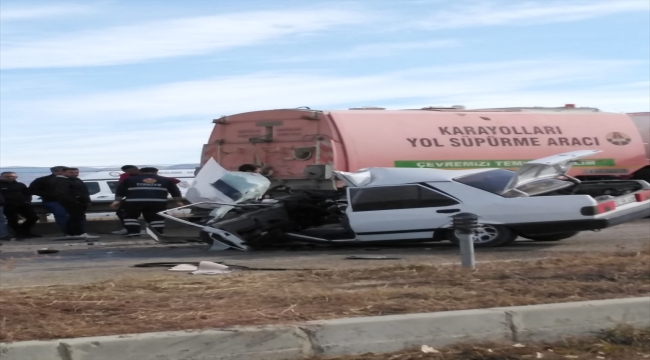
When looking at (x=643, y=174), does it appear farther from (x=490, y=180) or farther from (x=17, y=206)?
(x=17, y=206)

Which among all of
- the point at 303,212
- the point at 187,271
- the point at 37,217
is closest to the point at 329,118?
the point at 303,212

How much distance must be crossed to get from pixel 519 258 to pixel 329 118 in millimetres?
7480

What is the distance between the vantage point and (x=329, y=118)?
1886 centimetres

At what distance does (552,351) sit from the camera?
268 inches

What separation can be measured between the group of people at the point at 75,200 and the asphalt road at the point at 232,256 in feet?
3.99

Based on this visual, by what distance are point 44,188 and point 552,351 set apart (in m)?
14.5

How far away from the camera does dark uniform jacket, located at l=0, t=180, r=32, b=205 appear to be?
19.2 meters

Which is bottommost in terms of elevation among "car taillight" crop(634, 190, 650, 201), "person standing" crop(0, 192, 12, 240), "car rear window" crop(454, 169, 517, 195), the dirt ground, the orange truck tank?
"person standing" crop(0, 192, 12, 240)

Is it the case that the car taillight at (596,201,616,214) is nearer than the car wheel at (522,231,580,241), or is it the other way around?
the car taillight at (596,201,616,214)

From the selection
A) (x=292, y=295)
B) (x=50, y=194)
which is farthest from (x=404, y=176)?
(x=50, y=194)

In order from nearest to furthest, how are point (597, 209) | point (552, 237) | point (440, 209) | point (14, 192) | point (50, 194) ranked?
point (597, 209)
point (440, 209)
point (552, 237)
point (50, 194)
point (14, 192)

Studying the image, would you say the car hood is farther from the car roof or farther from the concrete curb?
the concrete curb

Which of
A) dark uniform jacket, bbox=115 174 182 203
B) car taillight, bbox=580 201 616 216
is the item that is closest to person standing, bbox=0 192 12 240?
dark uniform jacket, bbox=115 174 182 203

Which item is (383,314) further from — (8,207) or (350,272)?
(8,207)
